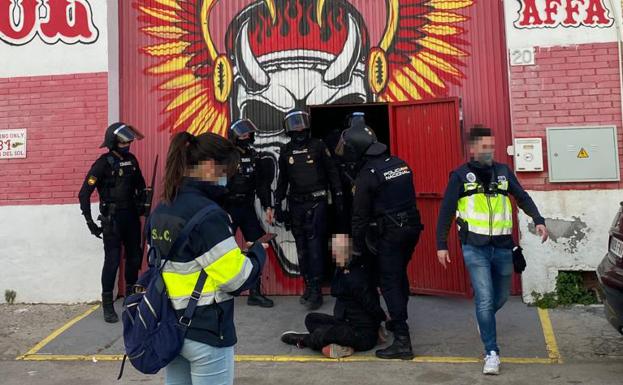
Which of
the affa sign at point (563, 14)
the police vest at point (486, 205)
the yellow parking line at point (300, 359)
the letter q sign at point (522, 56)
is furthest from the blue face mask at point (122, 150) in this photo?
the affa sign at point (563, 14)

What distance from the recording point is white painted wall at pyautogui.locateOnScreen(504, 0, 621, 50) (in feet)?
20.3

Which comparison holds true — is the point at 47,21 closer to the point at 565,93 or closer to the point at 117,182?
the point at 117,182

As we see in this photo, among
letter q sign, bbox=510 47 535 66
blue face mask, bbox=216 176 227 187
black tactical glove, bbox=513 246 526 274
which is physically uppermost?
letter q sign, bbox=510 47 535 66

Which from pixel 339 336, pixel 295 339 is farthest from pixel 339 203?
pixel 339 336

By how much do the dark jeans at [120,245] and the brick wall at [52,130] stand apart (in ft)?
3.41

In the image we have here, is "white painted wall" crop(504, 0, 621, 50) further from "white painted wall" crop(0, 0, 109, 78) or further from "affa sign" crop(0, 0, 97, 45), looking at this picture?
"affa sign" crop(0, 0, 97, 45)

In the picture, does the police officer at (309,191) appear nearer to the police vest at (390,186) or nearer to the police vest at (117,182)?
the police vest at (390,186)

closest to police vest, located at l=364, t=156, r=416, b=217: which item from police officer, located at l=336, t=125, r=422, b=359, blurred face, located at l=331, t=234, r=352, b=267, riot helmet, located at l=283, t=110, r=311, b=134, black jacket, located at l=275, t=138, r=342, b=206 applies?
police officer, located at l=336, t=125, r=422, b=359

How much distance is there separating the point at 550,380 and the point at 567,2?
402 cm

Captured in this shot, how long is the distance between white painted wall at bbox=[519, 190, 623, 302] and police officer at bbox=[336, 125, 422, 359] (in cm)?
198

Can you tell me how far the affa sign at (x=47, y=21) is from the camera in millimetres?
6992

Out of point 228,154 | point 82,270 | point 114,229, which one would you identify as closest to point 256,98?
point 114,229

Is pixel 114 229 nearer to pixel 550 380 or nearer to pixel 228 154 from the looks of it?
pixel 228 154

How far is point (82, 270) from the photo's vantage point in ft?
22.8
